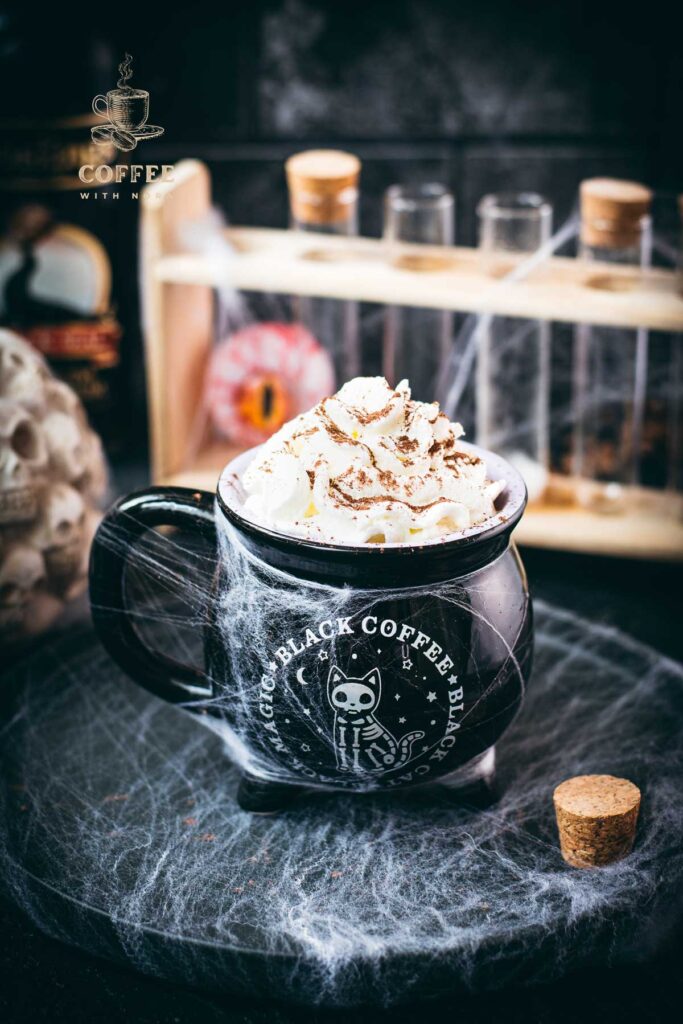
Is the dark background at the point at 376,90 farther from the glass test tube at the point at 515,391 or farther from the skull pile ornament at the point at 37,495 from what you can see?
the skull pile ornament at the point at 37,495

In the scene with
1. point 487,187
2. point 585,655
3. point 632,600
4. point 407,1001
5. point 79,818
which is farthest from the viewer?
point 487,187

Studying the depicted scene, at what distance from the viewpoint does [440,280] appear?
1.03 m

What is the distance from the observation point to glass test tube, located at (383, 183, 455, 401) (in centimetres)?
108

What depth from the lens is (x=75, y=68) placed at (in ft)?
3.55

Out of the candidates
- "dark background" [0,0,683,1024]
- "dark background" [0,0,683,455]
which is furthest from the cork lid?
"dark background" [0,0,683,455]

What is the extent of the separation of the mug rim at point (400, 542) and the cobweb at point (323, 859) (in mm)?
173

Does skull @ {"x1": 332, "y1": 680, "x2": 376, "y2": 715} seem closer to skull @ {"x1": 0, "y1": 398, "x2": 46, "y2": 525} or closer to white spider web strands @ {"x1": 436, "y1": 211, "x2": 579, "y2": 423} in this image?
skull @ {"x1": 0, "y1": 398, "x2": 46, "y2": 525}

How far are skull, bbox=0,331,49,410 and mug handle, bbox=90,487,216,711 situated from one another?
23cm

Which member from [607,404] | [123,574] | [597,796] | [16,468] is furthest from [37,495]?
[607,404]

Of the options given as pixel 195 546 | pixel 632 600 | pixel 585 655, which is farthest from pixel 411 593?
pixel 632 600

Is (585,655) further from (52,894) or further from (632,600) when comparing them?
(52,894)

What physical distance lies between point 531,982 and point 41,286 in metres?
0.85

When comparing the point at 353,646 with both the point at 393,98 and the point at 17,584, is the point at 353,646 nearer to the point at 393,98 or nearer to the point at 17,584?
the point at 17,584

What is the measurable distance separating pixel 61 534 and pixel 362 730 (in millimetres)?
368
